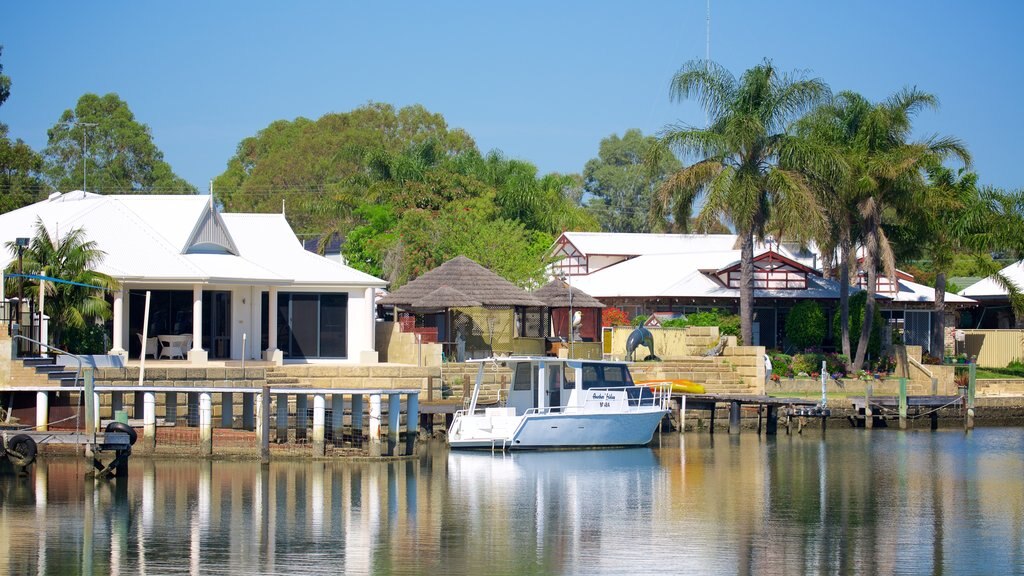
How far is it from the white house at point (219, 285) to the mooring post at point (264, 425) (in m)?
7.47

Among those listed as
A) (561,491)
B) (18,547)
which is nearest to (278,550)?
(18,547)

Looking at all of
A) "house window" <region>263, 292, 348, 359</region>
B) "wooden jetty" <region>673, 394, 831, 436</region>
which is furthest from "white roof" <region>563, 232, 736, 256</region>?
"house window" <region>263, 292, 348, 359</region>

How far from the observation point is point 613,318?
52.0 m

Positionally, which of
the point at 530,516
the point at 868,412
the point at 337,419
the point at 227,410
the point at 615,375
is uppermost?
the point at 615,375

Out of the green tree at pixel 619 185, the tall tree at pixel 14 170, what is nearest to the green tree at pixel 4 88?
the tall tree at pixel 14 170

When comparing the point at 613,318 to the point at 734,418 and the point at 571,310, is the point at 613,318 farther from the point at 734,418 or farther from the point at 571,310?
the point at 734,418

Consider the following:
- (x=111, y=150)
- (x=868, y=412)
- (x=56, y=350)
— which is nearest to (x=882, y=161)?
(x=868, y=412)

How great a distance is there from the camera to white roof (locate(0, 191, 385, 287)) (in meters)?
38.2

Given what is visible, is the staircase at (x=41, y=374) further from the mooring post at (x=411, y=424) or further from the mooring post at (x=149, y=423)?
the mooring post at (x=411, y=424)

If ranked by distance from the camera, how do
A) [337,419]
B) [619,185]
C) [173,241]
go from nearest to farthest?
[337,419], [173,241], [619,185]

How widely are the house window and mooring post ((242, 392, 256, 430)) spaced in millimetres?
7220

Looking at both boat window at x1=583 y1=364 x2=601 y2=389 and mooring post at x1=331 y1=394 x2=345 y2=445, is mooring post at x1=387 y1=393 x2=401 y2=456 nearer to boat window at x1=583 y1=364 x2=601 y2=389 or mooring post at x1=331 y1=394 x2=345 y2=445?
mooring post at x1=331 y1=394 x2=345 y2=445

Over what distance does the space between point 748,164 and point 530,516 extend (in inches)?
909

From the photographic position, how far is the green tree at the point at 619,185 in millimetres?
119125
